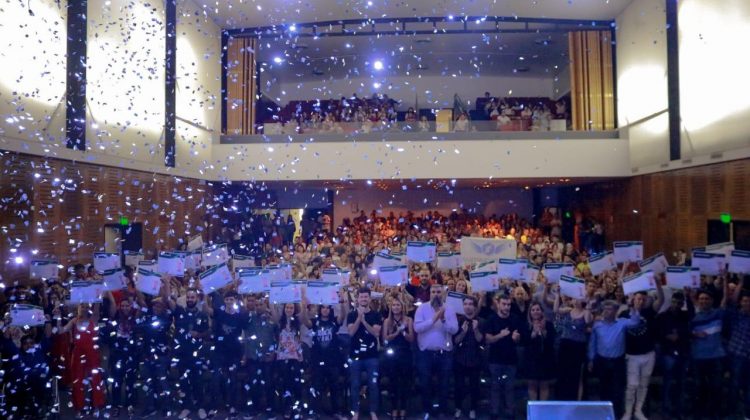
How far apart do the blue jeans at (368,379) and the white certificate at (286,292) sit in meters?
0.76

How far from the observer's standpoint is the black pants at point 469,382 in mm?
5180

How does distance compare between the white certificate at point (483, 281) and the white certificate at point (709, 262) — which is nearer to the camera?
the white certificate at point (483, 281)

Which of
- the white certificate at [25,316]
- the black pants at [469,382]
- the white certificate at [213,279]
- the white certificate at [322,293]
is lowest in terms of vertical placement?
the black pants at [469,382]

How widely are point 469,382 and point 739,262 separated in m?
2.87

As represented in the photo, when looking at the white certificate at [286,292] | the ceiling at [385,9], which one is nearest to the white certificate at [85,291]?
the white certificate at [286,292]

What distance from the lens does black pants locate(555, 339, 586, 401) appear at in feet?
16.6

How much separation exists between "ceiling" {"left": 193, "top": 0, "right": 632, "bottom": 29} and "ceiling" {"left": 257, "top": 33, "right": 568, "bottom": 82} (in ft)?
3.55

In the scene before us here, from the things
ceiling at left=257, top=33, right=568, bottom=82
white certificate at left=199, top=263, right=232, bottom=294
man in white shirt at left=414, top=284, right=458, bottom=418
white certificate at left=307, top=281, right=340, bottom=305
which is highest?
ceiling at left=257, top=33, right=568, bottom=82

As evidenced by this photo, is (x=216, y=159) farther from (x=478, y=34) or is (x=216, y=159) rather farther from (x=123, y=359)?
(x=123, y=359)

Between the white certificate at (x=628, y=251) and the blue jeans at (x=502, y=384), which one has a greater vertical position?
the white certificate at (x=628, y=251)

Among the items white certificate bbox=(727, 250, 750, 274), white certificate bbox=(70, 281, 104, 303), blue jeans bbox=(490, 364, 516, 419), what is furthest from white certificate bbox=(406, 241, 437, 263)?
white certificate bbox=(70, 281, 104, 303)

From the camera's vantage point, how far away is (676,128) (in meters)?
10.1

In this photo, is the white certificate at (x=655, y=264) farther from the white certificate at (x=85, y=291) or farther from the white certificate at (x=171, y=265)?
the white certificate at (x=85, y=291)

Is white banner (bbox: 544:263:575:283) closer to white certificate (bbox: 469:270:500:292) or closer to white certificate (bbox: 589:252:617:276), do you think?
A: white certificate (bbox: 589:252:617:276)
